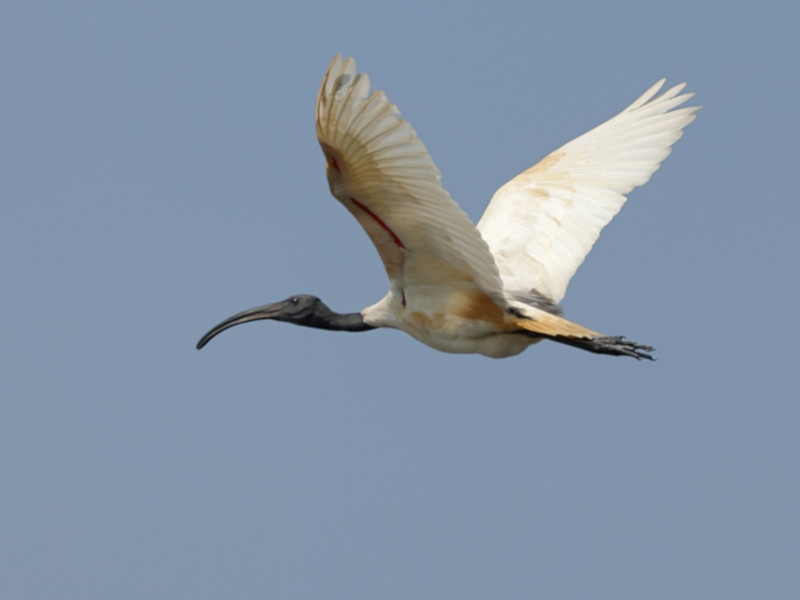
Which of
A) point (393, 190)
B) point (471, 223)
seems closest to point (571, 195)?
point (471, 223)

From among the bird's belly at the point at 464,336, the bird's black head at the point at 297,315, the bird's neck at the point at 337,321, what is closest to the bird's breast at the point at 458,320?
the bird's belly at the point at 464,336

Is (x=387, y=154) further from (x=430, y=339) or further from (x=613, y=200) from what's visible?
(x=613, y=200)

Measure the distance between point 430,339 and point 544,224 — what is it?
6.59ft

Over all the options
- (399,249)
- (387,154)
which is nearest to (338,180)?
(387,154)

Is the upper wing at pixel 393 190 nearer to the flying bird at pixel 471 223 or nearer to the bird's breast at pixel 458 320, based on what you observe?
the flying bird at pixel 471 223

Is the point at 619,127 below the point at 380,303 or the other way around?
the other way around

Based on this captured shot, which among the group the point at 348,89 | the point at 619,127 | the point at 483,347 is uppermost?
the point at 619,127

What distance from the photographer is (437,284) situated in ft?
38.4

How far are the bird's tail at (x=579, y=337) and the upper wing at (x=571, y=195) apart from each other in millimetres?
841

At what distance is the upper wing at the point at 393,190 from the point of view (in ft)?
30.3

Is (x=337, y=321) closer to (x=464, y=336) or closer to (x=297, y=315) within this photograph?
(x=297, y=315)

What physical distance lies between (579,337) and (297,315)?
11.8 ft

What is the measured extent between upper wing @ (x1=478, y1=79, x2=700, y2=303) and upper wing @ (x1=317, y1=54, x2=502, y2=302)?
1.31m

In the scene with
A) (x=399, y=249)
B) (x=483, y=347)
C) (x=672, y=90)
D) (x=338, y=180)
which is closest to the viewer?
(x=338, y=180)
